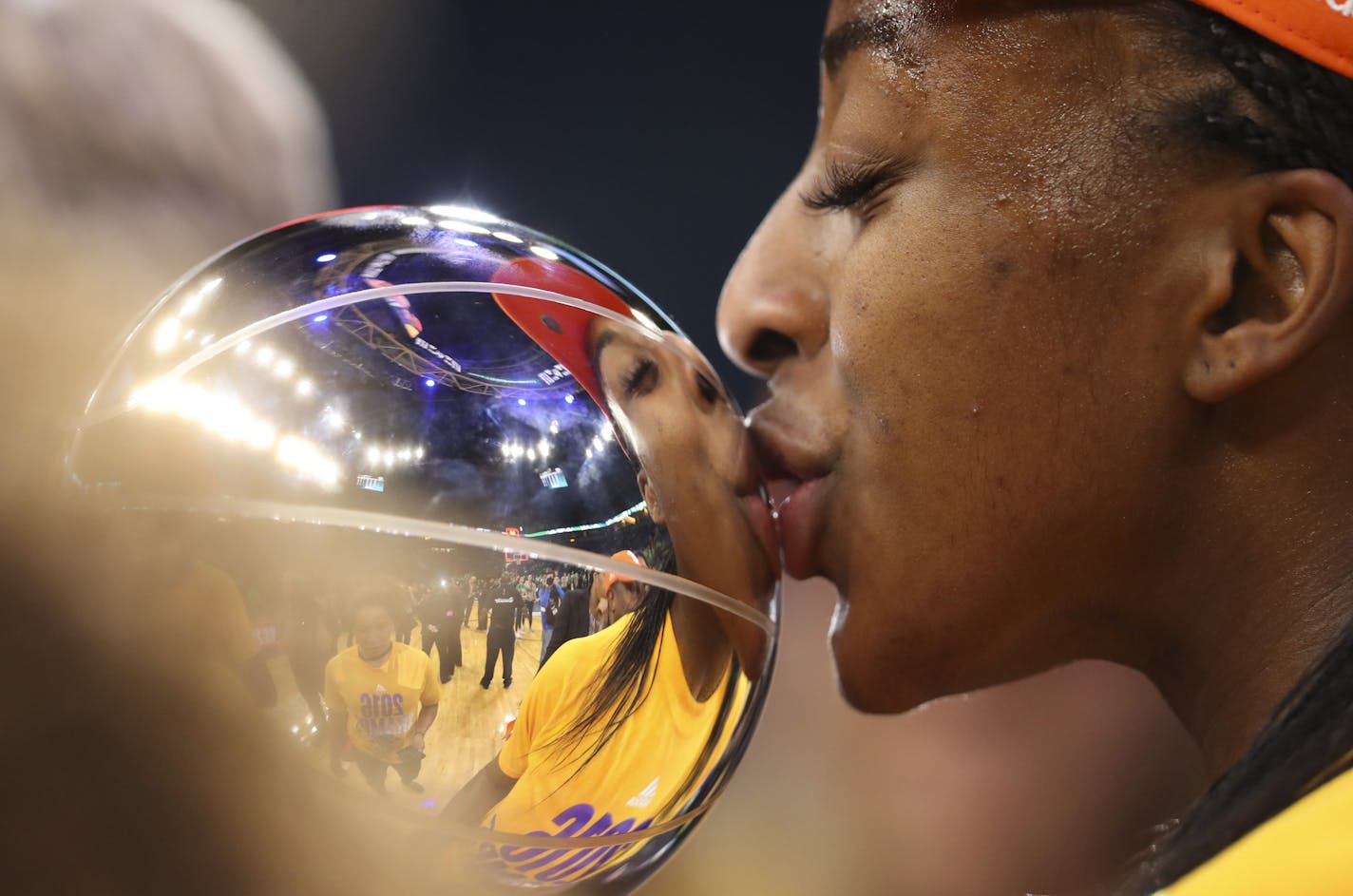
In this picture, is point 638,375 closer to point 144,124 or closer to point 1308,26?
point 1308,26

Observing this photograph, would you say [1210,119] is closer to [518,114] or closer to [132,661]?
[132,661]

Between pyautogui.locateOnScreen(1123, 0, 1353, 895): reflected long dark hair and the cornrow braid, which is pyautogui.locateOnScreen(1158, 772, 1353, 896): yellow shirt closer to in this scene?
pyautogui.locateOnScreen(1123, 0, 1353, 895): reflected long dark hair

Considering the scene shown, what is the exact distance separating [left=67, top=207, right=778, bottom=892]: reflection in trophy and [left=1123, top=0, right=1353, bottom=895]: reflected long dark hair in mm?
359

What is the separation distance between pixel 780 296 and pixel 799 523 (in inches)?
8.8

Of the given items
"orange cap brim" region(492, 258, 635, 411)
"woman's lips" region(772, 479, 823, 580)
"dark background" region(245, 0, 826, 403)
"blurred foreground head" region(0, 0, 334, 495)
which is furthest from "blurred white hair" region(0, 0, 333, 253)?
"woman's lips" region(772, 479, 823, 580)

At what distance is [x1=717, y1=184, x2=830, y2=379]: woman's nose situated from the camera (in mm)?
966

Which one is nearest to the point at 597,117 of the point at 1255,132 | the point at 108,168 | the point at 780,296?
the point at 108,168

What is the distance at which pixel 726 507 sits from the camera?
801 mm

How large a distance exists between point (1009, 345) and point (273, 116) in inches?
59.9

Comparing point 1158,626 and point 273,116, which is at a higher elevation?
point 273,116

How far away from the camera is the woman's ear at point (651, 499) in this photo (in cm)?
72

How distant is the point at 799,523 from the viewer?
96 centimetres

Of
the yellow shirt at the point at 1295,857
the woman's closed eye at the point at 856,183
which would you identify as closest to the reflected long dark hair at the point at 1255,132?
the yellow shirt at the point at 1295,857

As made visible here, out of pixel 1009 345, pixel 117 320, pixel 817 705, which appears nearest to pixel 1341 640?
pixel 1009 345
